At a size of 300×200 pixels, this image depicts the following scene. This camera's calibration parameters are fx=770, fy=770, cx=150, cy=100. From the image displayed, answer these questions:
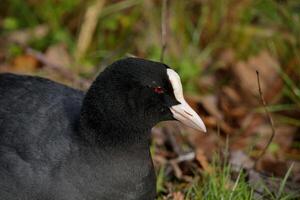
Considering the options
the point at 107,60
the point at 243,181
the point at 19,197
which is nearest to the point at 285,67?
the point at 107,60

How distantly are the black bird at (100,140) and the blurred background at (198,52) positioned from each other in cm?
135

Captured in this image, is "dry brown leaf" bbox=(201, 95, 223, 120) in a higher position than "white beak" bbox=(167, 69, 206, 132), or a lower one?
lower

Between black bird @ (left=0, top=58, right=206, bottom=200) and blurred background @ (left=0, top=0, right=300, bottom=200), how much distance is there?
4.43 ft

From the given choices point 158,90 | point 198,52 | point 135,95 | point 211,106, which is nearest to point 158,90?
point 158,90

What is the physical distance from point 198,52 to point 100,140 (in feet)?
9.53

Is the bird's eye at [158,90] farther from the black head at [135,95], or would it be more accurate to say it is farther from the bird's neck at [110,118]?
the bird's neck at [110,118]

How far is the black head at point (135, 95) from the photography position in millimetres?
3561

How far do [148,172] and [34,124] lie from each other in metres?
0.60

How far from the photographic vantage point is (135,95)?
11.7ft

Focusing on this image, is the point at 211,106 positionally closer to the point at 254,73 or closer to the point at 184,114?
the point at 254,73

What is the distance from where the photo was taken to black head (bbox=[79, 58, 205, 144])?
356 cm

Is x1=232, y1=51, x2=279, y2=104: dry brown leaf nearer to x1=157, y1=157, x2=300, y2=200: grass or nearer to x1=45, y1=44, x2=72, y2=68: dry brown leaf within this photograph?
x1=45, y1=44, x2=72, y2=68: dry brown leaf

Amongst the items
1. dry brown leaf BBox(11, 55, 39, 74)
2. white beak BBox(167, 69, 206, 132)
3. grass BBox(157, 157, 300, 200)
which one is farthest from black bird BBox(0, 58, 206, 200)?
dry brown leaf BBox(11, 55, 39, 74)

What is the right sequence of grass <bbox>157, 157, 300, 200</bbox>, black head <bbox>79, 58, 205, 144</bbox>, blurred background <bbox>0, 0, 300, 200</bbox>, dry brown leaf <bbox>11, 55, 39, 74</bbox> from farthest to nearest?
dry brown leaf <bbox>11, 55, 39, 74</bbox> < blurred background <bbox>0, 0, 300, 200</bbox> < grass <bbox>157, 157, 300, 200</bbox> < black head <bbox>79, 58, 205, 144</bbox>
